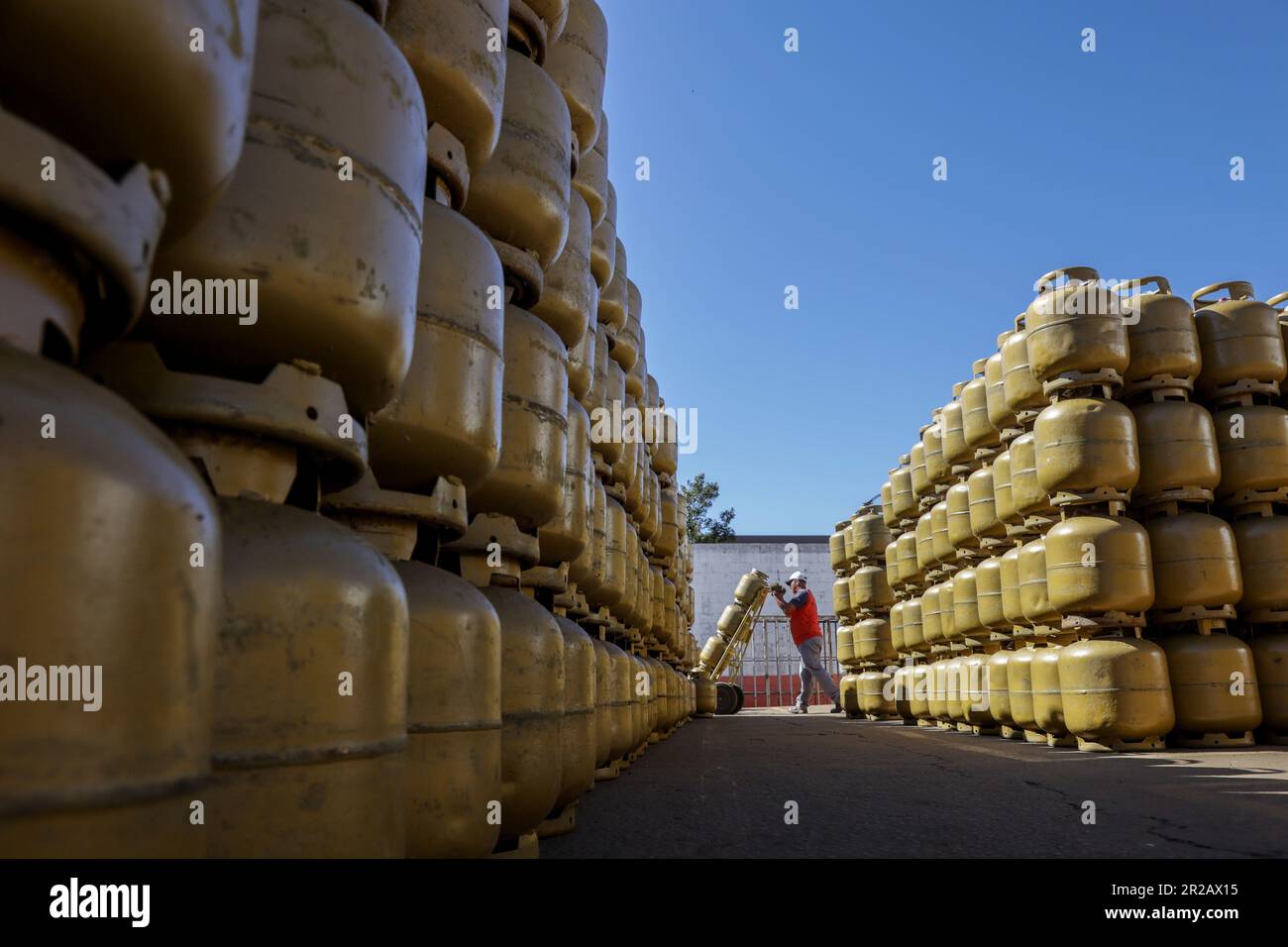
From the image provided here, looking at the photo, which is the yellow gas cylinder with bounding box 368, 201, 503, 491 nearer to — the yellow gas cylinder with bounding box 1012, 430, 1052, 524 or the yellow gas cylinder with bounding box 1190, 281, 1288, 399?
the yellow gas cylinder with bounding box 1012, 430, 1052, 524

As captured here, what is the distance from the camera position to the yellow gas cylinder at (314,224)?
125 centimetres

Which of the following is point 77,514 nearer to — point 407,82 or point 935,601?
point 407,82

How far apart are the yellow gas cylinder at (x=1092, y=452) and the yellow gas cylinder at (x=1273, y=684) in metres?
1.24

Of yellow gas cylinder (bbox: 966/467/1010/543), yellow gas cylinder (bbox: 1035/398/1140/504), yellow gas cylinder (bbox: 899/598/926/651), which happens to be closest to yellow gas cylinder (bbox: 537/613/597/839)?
yellow gas cylinder (bbox: 1035/398/1140/504)

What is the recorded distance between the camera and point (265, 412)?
4.15 feet

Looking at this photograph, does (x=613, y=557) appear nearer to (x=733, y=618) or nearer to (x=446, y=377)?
(x=446, y=377)

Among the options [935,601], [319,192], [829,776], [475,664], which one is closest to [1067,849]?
[475,664]

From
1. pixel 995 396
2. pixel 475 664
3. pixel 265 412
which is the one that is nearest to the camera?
pixel 265 412

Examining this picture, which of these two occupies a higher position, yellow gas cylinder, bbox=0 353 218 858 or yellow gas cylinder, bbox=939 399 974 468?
yellow gas cylinder, bbox=939 399 974 468

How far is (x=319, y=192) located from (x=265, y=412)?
312 millimetres

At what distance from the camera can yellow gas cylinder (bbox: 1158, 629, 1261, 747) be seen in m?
5.51

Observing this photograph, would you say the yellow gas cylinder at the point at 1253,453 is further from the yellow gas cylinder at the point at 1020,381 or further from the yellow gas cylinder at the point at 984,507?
the yellow gas cylinder at the point at 984,507

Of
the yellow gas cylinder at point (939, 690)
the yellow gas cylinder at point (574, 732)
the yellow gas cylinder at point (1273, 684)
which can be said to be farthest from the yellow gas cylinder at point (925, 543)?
the yellow gas cylinder at point (574, 732)

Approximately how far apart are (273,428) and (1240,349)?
6.56m
